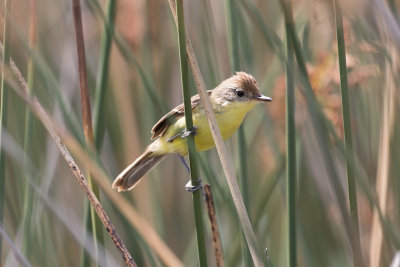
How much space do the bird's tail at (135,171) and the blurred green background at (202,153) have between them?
0.23 ft

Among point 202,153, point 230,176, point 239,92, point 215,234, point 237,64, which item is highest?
point 237,64

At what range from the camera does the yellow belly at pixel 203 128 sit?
245 cm

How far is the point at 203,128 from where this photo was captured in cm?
244

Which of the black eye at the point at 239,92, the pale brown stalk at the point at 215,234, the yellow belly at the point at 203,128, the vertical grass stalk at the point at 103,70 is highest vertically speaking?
the vertical grass stalk at the point at 103,70

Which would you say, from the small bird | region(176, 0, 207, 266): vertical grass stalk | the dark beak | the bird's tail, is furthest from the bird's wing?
region(176, 0, 207, 266): vertical grass stalk

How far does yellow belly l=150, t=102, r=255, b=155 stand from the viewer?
245 centimetres

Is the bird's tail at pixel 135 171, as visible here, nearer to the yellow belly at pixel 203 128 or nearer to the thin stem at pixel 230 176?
the yellow belly at pixel 203 128

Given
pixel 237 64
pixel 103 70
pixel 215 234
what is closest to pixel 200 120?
pixel 237 64

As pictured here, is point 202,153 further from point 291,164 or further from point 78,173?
point 78,173

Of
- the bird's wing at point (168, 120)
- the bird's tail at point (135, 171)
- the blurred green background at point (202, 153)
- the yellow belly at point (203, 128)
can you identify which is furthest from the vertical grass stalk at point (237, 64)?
the bird's tail at point (135, 171)

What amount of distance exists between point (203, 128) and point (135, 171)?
0.48 m

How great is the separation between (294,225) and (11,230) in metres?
1.61

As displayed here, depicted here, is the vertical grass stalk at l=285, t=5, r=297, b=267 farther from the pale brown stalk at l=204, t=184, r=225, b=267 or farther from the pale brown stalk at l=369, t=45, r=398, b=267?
the pale brown stalk at l=369, t=45, r=398, b=267

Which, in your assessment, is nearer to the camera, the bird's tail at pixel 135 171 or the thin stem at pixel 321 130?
the thin stem at pixel 321 130
